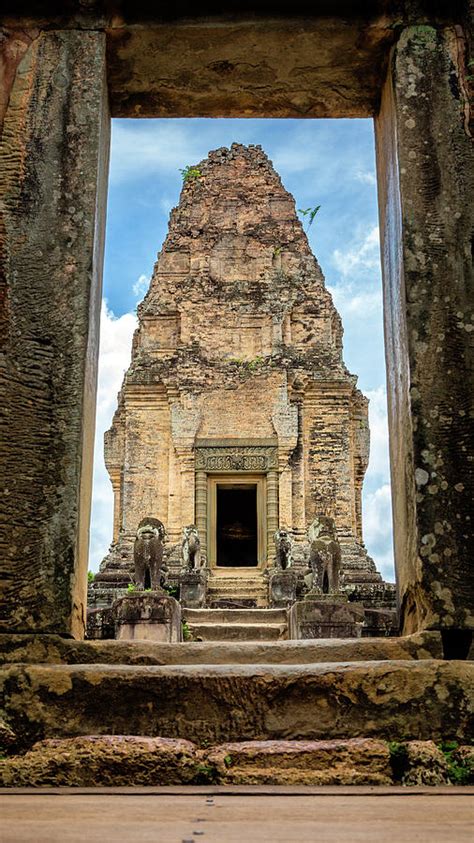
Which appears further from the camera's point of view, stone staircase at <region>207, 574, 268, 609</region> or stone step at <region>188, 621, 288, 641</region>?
stone staircase at <region>207, 574, 268, 609</region>

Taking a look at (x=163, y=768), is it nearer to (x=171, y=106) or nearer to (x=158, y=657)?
(x=158, y=657)

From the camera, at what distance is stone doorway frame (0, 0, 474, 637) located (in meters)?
3.51

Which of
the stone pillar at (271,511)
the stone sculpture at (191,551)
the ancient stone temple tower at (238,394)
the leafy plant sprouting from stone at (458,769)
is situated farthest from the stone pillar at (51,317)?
the stone pillar at (271,511)

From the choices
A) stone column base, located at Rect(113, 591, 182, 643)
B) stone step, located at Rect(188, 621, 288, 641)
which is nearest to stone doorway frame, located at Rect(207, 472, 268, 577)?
stone step, located at Rect(188, 621, 288, 641)

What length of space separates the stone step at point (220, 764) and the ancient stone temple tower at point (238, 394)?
1342 cm

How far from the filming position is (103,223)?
446 centimetres

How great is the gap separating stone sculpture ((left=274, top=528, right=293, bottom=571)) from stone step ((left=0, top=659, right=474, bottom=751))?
42.8ft

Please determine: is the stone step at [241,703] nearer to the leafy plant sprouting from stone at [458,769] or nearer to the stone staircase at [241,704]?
the stone staircase at [241,704]

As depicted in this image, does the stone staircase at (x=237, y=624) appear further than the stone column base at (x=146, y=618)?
Yes

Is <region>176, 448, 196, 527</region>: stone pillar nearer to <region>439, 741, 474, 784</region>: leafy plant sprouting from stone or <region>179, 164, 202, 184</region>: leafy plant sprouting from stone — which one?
<region>179, 164, 202, 184</region>: leafy plant sprouting from stone

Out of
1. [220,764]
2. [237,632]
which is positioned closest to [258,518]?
[237,632]

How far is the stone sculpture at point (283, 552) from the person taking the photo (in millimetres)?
16203

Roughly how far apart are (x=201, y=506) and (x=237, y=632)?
646 centimetres

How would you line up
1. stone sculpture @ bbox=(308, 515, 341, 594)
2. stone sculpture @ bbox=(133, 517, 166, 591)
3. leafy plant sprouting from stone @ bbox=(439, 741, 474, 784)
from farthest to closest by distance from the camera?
stone sculpture @ bbox=(133, 517, 166, 591)
stone sculpture @ bbox=(308, 515, 341, 594)
leafy plant sprouting from stone @ bbox=(439, 741, 474, 784)
